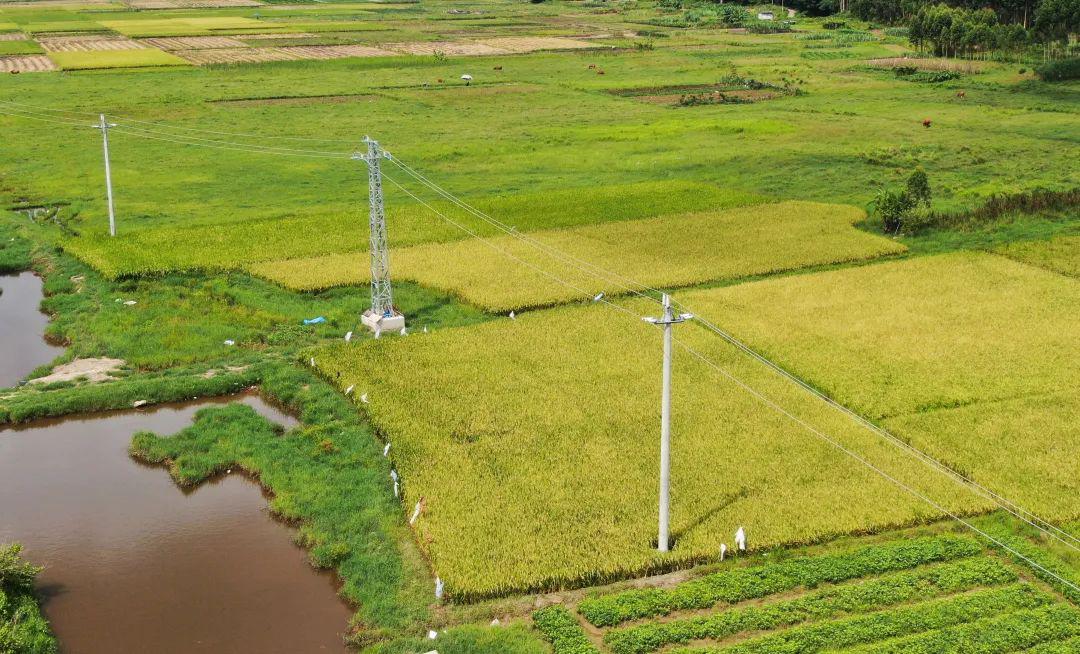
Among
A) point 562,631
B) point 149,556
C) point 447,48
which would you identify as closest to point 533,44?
point 447,48

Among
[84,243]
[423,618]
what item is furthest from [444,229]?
[423,618]

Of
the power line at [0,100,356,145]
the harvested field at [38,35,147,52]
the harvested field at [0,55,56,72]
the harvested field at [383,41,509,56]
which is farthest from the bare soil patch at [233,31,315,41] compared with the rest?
the power line at [0,100,356,145]

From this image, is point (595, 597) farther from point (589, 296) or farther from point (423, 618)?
point (589, 296)

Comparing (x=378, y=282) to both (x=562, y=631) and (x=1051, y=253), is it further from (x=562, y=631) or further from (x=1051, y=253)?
(x=1051, y=253)

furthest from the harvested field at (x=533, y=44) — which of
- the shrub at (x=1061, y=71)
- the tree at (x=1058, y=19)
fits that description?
the shrub at (x=1061, y=71)

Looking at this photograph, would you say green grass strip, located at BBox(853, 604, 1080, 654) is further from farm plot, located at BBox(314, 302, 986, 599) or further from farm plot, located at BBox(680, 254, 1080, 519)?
farm plot, located at BBox(680, 254, 1080, 519)
